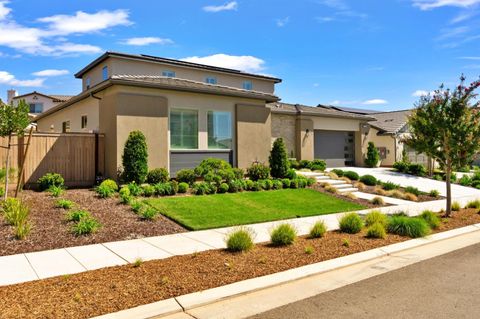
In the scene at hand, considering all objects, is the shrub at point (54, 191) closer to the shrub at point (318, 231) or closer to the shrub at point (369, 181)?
the shrub at point (318, 231)

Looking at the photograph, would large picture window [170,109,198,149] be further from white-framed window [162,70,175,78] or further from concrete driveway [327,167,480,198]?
concrete driveway [327,167,480,198]

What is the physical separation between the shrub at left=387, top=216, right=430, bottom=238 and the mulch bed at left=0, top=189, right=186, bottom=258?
524cm

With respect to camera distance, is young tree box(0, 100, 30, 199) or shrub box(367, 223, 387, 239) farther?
young tree box(0, 100, 30, 199)

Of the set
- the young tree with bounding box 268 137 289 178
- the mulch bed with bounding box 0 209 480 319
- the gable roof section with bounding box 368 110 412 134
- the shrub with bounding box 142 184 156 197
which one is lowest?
the mulch bed with bounding box 0 209 480 319

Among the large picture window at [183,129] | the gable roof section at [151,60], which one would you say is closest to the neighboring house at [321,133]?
the gable roof section at [151,60]

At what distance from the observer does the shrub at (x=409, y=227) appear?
877 centimetres

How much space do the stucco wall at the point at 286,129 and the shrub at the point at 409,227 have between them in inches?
569

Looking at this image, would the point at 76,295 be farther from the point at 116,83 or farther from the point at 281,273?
the point at 116,83

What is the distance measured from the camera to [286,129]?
23.9 meters

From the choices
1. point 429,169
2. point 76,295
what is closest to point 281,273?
point 76,295

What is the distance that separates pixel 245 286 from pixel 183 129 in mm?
11329

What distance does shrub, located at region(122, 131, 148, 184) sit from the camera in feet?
43.5

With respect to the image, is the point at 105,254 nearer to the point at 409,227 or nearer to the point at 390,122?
the point at 409,227

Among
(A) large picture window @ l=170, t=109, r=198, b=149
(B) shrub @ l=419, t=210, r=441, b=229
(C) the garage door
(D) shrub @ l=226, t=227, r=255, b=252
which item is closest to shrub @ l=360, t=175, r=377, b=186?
(C) the garage door
